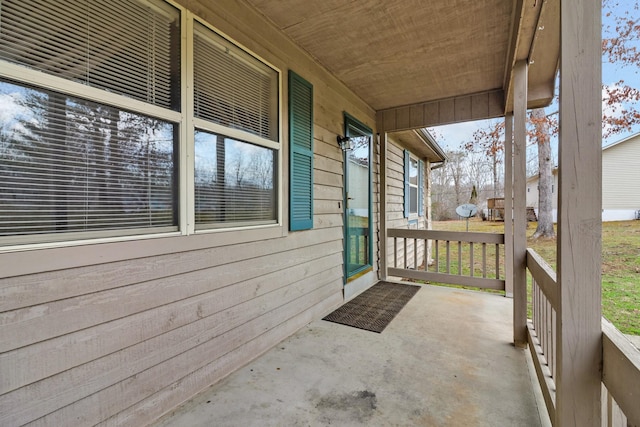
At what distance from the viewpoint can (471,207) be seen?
5680mm

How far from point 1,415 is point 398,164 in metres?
6.00

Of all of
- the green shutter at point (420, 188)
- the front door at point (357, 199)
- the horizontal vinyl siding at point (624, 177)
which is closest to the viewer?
the horizontal vinyl siding at point (624, 177)

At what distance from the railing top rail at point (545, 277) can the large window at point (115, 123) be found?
6.20 ft

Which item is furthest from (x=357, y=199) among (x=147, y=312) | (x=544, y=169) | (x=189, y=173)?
(x=544, y=169)

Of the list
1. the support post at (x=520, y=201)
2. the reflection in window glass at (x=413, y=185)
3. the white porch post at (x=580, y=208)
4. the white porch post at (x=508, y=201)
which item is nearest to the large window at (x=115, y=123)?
the white porch post at (x=580, y=208)

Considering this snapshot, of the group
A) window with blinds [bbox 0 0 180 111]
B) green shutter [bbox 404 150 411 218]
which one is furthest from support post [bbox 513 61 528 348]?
green shutter [bbox 404 150 411 218]

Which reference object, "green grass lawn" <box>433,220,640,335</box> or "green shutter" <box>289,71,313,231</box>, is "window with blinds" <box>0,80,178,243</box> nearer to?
"green shutter" <box>289,71,313,231</box>

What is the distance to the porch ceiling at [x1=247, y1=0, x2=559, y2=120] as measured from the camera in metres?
2.21

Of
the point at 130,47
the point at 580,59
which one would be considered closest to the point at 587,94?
the point at 580,59

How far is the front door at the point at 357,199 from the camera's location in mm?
3758

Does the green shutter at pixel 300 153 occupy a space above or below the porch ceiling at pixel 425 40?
below

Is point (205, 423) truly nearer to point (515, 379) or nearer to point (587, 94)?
point (515, 379)

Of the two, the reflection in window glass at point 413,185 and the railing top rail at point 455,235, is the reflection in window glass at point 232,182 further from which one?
the reflection in window glass at point 413,185

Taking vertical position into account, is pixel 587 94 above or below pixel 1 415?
above
